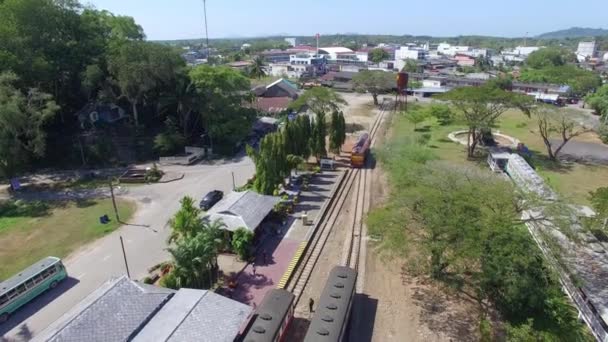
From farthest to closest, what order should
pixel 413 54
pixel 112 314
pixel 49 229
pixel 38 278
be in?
pixel 413 54, pixel 49 229, pixel 38 278, pixel 112 314

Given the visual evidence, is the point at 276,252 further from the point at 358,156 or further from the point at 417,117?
the point at 417,117

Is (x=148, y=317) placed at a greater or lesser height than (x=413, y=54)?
lesser

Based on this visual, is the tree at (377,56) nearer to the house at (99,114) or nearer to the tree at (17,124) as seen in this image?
the house at (99,114)

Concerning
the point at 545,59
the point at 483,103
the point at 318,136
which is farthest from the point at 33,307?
the point at 545,59

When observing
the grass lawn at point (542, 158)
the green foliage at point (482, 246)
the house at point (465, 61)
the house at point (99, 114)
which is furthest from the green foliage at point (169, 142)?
the house at point (465, 61)

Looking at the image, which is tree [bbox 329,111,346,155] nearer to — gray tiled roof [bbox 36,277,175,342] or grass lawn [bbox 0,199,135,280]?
grass lawn [bbox 0,199,135,280]

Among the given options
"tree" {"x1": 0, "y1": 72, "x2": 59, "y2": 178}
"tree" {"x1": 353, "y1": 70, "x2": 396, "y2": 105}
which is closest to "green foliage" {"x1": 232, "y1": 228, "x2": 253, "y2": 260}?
"tree" {"x1": 0, "y1": 72, "x2": 59, "y2": 178}
